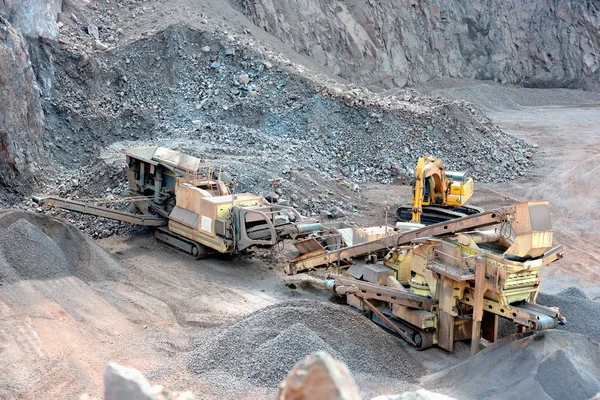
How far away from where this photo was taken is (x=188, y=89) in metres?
24.5

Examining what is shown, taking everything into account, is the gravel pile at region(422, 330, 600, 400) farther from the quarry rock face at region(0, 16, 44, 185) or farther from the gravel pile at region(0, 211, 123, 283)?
the quarry rock face at region(0, 16, 44, 185)

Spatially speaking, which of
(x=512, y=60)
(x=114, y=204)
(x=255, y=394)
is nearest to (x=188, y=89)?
(x=114, y=204)

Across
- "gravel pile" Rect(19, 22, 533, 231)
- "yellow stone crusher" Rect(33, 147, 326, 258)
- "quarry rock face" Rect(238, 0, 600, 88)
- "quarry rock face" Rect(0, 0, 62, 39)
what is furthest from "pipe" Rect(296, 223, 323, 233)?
"quarry rock face" Rect(238, 0, 600, 88)

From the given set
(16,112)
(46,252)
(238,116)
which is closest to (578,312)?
(46,252)

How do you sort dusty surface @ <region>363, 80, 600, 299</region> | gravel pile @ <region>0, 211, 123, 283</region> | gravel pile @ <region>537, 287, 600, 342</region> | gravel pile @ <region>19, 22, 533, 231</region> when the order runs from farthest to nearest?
gravel pile @ <region>19, 22, 533, 231</region> < dusty surface @ <region>363, 80, 600, 299</region> < gravel pile @ <region>0, 211, 123, 283</region> < gravel pile @ <region>537, 287, 600, 342</region>

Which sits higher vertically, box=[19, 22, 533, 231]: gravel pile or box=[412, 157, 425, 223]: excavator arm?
box=[19, 22, 533, 231]: gravel pile

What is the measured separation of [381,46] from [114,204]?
21938 mm

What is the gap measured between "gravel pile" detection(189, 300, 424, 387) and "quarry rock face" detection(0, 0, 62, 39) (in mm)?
14713

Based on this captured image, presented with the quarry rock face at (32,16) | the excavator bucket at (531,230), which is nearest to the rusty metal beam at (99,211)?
the excavator bucket at (531,230)

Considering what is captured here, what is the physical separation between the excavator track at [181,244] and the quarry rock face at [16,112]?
5.13 meters

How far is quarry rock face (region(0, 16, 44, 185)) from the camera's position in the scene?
63.9ft

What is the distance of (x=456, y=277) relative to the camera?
1099cm

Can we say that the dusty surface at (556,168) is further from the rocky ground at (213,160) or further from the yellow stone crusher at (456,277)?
the yellow stone crusher at (456,277)

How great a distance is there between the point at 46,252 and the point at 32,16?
40.4 feet
